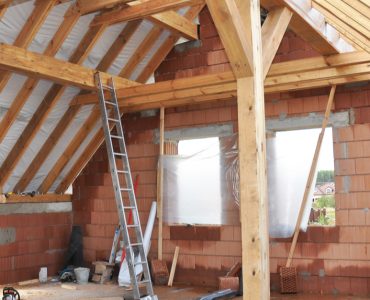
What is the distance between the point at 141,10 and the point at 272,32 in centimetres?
241

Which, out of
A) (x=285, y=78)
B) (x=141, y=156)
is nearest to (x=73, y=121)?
(x=141, y=156)

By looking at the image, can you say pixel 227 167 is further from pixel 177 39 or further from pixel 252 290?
pixel 252 290

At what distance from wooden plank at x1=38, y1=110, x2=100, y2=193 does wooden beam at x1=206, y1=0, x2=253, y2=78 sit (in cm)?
452

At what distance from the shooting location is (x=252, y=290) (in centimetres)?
331

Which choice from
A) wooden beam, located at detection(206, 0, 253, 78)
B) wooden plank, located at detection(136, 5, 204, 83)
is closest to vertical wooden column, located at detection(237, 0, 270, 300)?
wooden beam, located at detection(206, 0, 253, 78)

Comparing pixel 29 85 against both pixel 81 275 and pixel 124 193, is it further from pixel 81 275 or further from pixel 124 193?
pixel 81 275

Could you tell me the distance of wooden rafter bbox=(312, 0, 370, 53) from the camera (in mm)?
4136

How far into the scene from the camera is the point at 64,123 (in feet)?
24.3

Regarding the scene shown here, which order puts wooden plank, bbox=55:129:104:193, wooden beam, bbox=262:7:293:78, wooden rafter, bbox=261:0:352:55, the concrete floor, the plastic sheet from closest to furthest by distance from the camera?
wooden beam, bbox=262:7:293:78 → wooden rafter, bbox=261:0:352:55 → the concrete floor → the plastic sheet → wooden plank, bbox=55:129:104:193

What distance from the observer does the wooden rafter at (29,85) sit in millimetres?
5848

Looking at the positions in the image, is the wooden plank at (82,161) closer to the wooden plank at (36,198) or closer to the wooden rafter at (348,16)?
the wooden plank at (36,198)

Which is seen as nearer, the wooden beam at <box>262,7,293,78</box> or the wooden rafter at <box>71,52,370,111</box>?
the wooden beam at <box>262,7,293,78</box>

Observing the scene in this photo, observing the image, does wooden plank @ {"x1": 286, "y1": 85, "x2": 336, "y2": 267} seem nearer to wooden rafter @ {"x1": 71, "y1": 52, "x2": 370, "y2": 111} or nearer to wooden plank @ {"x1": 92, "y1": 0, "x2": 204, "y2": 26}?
wooden rafter @ {"x1": 71, "y1": 52, "x2": 370, "y2": 111}

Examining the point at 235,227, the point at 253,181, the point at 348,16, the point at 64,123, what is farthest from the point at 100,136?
the point at 253,181
